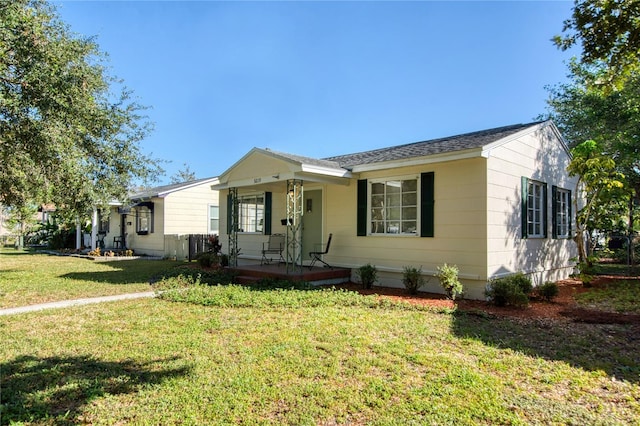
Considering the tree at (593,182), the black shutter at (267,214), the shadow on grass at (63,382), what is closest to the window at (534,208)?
the tree at (593,182)


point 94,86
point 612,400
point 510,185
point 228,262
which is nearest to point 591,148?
point 510,185

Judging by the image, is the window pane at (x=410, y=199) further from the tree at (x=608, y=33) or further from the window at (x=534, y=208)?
the tree at (x=608, y=33)

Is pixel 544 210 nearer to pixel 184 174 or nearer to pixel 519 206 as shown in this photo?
pixel 519 206

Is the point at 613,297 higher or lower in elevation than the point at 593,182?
lower

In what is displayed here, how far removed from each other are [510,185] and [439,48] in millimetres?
5586

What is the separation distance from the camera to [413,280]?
8.01 metres

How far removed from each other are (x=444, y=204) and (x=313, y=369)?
5.46 meters

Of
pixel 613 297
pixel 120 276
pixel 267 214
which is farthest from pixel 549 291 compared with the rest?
pixel 120 276

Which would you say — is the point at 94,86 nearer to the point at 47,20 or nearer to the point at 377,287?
the point at 47,20

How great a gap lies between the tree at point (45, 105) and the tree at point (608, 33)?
9643 mm

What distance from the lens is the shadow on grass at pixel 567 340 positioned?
4.23 meters

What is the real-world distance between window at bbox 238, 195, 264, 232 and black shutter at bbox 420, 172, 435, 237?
5.89 metres

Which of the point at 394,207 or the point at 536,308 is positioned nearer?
the point at 536,308

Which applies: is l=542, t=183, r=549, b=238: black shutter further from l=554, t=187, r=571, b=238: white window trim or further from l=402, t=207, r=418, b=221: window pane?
l=402, t=207, r=418, b=221: window pane
